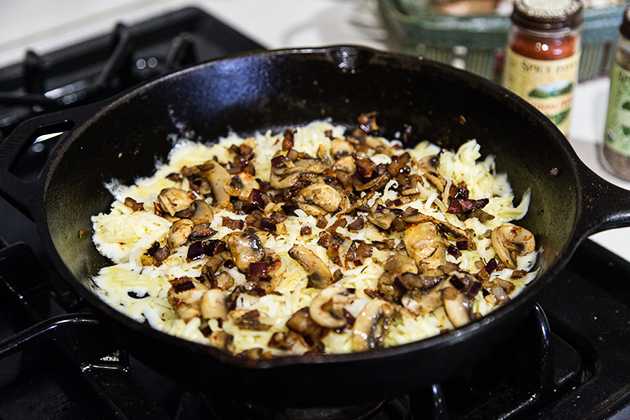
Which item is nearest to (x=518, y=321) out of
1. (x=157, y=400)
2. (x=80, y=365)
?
(x=157, y=400)

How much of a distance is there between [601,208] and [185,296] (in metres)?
0.98

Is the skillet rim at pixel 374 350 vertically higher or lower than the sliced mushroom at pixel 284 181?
higher

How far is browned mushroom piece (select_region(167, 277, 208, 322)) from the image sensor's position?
143 cm

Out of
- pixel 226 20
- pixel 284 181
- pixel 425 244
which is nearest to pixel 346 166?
pixel 284 181

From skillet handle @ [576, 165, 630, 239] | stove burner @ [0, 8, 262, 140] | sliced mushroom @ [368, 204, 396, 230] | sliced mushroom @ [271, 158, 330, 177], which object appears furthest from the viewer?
stove burner @ [0, 8, 262, 140]

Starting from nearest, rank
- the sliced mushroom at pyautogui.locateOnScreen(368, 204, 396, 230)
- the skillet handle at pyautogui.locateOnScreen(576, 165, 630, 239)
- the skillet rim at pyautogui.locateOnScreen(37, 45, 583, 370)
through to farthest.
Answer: the skillet rim at pyautogui.locateOnScreen(37, 45, 583, 370) → the skillet handle at pyautogui.locateOnScreen(576, 165, 630, 239) → the sliced mushroom at pyautogui.locateOnScreen(368, 204, 396, 230)

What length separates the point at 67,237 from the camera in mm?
1603

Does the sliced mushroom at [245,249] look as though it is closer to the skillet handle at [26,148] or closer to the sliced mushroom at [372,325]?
the sliced mushroom at [372,325]

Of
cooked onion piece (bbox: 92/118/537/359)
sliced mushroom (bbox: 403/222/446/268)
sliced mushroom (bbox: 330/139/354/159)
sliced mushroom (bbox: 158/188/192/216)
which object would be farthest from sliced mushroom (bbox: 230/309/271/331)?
sliced mushroom (bbox: 330/139/354/159)

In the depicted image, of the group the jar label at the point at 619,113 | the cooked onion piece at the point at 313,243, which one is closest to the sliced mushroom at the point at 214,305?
the cooked onion piece at the point at 313,243

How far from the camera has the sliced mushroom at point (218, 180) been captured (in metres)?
1.88

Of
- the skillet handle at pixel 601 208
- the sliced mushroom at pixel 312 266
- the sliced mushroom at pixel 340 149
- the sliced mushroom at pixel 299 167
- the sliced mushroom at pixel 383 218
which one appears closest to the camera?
the skillet handle at pixel 601 208

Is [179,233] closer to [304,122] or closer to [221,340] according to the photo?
[221,340]

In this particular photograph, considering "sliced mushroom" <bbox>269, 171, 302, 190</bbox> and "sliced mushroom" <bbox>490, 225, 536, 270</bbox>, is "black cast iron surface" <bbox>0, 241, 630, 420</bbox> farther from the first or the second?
"sliced mushroom" <bbox>269, 171, 302, 190</bbox>
